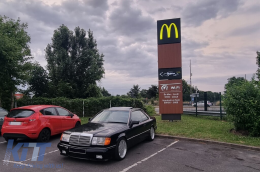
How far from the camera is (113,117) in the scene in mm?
6980

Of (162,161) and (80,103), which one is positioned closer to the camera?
(162,161)

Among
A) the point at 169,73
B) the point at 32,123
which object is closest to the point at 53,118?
the point at 32,123

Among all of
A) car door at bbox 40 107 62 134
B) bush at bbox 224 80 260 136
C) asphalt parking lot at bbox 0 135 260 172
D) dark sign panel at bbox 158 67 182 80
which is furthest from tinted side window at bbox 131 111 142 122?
dark sign panel at bbox 158 67 182 80

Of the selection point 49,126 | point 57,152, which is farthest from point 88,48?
point 57,152

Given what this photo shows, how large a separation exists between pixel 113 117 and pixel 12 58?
25.4ft

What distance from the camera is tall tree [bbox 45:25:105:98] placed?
25891 mm

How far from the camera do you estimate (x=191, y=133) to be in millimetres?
9172

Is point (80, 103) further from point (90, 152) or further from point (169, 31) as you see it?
point (90, 152)

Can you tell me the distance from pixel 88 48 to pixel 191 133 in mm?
21164

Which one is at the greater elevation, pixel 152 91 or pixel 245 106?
pixel 152 91

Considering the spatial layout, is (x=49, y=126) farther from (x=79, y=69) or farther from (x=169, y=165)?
(x=79, y=69)

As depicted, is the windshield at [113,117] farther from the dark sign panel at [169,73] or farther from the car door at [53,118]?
the dark sign panel at [169,73]

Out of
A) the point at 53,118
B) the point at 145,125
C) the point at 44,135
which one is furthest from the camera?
the point at 53,118

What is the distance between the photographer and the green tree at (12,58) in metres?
11.4
